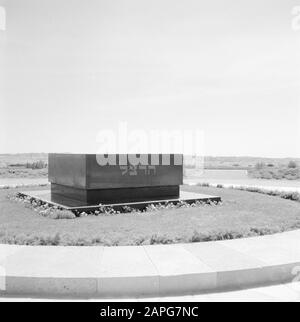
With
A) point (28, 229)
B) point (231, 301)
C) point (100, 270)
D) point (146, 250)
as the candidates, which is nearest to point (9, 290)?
point (100, 270)

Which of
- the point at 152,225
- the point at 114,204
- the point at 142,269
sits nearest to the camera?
the point at 142,269

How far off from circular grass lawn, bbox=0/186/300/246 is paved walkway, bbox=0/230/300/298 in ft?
2.00

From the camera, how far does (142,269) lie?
529cm

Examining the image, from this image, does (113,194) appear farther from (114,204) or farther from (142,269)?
(142,269)

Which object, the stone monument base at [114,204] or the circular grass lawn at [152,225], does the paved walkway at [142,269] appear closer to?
the circular grass lawn at [152,225]

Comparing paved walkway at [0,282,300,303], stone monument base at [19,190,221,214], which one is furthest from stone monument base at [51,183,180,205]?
paved walkway at [0,282,300,303]

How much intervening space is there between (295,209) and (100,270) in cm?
804

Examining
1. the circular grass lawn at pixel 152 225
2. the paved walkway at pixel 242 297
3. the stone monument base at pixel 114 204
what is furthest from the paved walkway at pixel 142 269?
the stone monument base at pixel 114 204

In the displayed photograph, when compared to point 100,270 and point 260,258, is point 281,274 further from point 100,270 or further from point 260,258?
point 100,270

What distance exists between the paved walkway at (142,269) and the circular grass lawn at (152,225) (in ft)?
2.00

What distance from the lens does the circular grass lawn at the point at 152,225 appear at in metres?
7.22

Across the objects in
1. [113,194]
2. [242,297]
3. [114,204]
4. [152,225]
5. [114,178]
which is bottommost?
[242,297]

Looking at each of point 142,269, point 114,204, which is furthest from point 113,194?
point 142,269

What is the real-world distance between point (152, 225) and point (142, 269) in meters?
3.53
